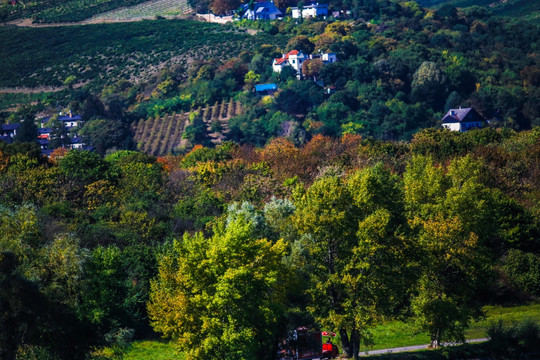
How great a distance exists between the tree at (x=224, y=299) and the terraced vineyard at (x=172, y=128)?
87.8 m

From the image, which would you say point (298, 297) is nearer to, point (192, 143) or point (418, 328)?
point (418, 328)

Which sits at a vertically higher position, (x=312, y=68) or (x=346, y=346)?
(x=346, y=346)

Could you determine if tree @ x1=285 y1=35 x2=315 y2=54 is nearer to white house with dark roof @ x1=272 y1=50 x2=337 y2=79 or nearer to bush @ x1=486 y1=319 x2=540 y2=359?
white house with dark roof @ x1=272 y1=50 x2=337 y2=79

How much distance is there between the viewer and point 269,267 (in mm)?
36156

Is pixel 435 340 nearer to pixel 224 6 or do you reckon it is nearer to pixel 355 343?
pixel 355 343

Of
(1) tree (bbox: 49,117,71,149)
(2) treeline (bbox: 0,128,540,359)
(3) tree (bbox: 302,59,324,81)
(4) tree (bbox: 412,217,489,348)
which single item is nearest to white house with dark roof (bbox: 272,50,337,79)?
(3) tree (bbox: 302,59,324,81)

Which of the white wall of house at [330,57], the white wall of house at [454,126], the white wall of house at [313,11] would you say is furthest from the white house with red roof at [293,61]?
the white wall of house at [313,11]

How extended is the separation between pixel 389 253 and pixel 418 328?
238 inches

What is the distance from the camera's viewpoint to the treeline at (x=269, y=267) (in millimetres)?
34031

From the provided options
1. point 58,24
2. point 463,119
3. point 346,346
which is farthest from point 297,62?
point 346,346

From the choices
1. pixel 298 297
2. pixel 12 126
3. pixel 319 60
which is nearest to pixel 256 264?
pixel 298 297

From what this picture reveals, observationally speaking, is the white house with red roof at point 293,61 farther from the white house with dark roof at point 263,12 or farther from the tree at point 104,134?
the white house with dark roof at point 263,12

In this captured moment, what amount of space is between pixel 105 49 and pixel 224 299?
14771cm

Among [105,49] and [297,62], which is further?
[105,49]
